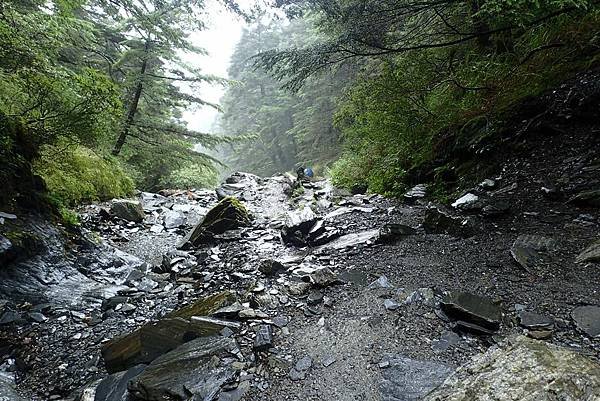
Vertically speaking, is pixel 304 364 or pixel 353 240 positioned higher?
pixel 304 364

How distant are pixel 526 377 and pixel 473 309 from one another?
1107 millimetres

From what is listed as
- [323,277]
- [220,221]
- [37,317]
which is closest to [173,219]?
[220,221]

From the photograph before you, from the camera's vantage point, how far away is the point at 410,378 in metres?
2.36

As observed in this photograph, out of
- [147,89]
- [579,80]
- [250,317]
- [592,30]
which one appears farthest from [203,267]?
[147,89]

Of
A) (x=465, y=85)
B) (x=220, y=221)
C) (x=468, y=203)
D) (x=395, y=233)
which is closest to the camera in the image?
(x=468, y=203)

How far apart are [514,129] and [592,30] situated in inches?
64.2

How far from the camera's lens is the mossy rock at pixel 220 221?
6891mm

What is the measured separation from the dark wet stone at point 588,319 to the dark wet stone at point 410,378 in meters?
1.07

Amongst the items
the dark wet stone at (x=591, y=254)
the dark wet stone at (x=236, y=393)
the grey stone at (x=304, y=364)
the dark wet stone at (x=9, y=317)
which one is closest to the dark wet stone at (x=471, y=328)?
the grey stone at (x=304, y=364)

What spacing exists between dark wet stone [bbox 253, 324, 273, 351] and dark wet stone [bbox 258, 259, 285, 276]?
4.73 ft

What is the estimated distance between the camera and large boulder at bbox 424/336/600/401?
5.36 ft

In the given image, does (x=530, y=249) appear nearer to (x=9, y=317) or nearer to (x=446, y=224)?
(x=446, y=224)

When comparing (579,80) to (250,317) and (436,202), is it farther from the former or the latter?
(250,317)

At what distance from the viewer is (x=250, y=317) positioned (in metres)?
3.47
